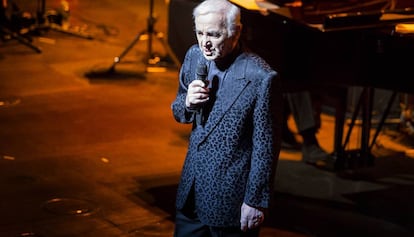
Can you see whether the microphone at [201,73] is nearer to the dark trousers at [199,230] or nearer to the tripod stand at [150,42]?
the dark trousers at [199,230]

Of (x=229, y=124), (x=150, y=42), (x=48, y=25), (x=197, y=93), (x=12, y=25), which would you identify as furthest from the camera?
(x=48, y=25)

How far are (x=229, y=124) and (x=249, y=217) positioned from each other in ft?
1.36

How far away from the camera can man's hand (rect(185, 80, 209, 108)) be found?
3742mm

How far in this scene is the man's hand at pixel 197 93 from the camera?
3.74 meters

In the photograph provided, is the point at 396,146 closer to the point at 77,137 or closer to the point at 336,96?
the point at 336,96

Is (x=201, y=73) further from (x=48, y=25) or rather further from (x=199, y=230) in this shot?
(x=48, y=25)

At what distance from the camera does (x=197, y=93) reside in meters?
3.75

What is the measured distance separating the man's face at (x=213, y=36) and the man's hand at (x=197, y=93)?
0.49 feet

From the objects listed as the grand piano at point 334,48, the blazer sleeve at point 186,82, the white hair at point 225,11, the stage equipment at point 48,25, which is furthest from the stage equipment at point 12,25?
the white hair at point 225,11

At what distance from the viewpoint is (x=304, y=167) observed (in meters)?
7.30

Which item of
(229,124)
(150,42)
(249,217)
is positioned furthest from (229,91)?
(150,42)

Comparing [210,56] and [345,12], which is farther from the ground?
[210,56]

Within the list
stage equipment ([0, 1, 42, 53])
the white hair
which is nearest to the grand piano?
the white hair

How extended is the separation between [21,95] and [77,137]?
1349 mm
